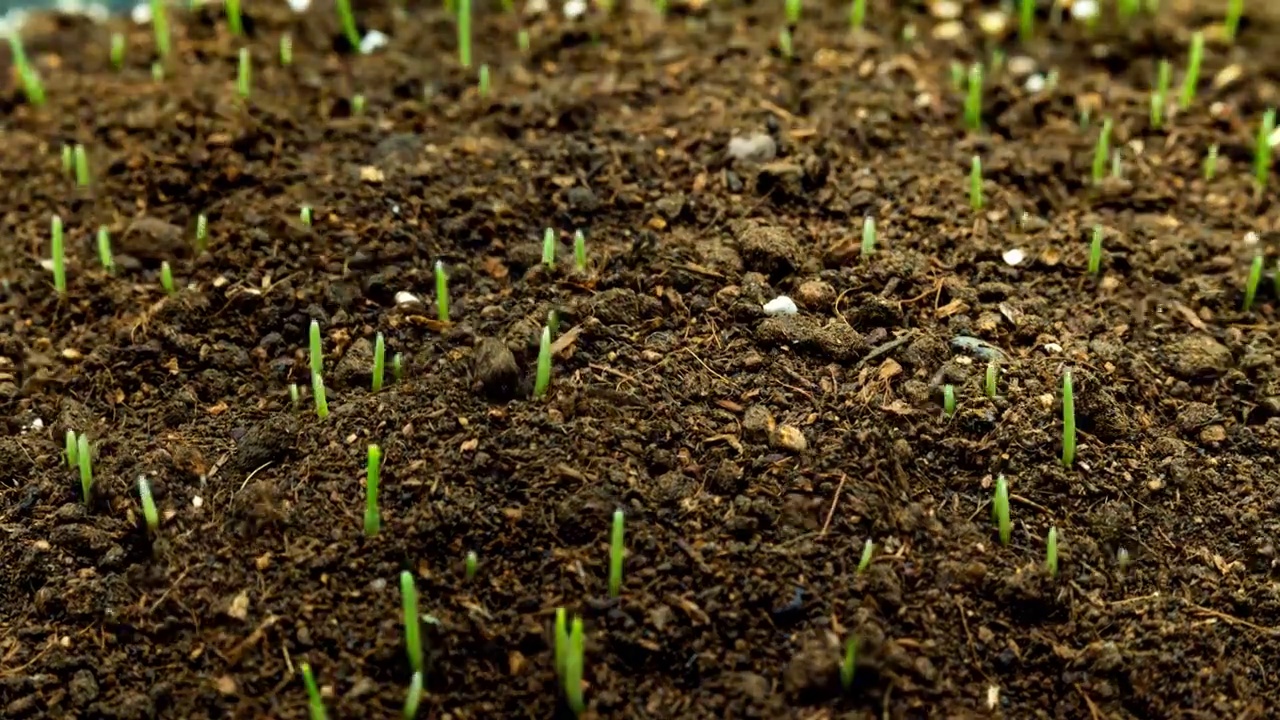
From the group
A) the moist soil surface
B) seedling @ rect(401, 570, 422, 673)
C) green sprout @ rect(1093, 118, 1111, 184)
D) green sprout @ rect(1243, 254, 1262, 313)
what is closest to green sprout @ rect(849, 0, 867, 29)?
the moist soil surface

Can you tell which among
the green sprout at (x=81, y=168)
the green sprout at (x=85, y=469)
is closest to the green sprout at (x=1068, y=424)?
the green sprout at (x=85, y=469)

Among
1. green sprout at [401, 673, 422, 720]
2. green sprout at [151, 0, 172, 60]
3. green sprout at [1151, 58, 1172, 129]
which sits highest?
green sprout at [151, 0, 172, 60]

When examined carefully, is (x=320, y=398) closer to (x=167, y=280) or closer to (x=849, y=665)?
(x=167, y=280)

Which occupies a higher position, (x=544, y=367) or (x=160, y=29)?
(x=160, y=29)

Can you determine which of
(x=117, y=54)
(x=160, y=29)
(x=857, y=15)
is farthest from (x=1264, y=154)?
(x=117, y=54)

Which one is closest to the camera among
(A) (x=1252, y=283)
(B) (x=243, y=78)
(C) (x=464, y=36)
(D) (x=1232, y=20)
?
(A) (x=1252, y=283)

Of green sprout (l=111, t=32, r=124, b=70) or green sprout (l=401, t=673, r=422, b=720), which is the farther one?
green sprout (l=111, t=32, r=124, b=70)

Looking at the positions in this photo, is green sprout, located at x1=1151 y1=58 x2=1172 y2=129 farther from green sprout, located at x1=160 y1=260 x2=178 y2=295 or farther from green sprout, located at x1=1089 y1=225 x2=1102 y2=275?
green sprout, located at x1=160 y1=260 x2=178 y2=295
